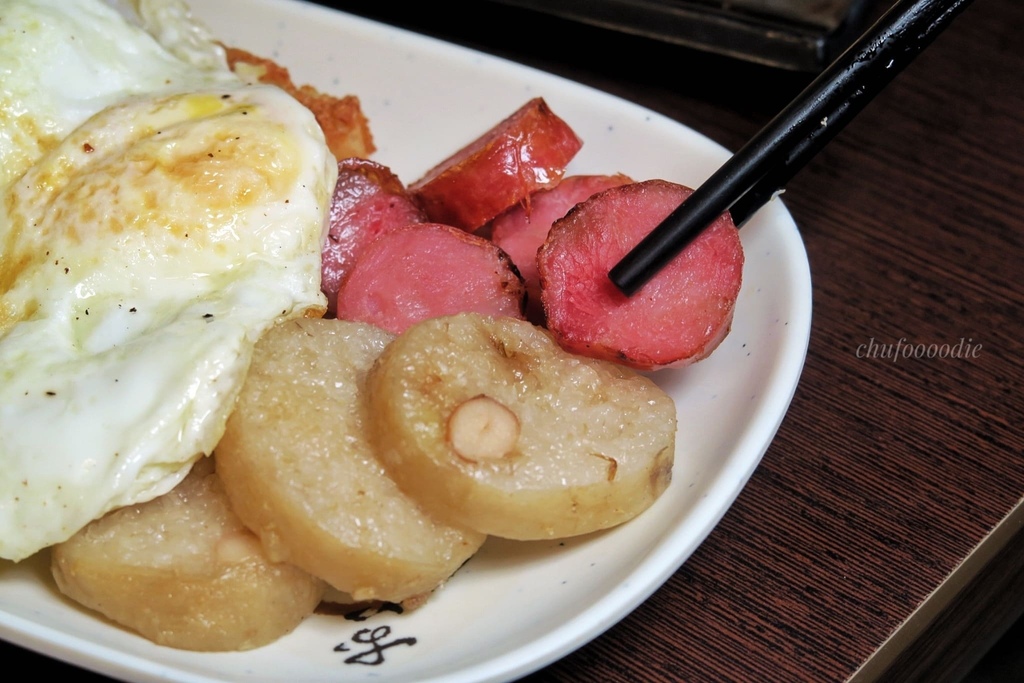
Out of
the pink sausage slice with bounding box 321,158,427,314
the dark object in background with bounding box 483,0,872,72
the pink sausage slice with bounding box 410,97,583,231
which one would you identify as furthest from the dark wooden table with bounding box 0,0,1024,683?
the pink sausage slice with bounding box 321,158,427,314

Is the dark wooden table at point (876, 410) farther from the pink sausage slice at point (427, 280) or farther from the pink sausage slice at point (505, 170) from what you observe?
the pink sausage slice at point (505, 170)

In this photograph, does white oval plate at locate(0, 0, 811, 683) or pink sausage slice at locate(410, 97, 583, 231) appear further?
pink sausage slice at locate(410, 97, 583, 231)

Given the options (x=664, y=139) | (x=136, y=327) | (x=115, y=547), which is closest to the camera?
(x=115, y=547)

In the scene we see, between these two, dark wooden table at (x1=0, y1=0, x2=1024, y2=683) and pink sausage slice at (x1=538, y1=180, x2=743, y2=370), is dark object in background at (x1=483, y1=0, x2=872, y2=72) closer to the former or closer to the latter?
dark wooden table at (x1=0, y1=0, x2=1024, y2=683)

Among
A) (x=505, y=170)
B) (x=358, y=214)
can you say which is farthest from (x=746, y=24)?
(x=358, y=214)

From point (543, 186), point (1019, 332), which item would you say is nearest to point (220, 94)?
point (543, 186)

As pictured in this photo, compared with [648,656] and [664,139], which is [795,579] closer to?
[648,656]
